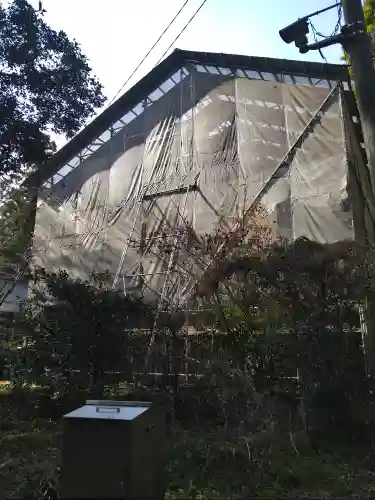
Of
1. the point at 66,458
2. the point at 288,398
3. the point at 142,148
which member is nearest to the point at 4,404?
the point at 288,398

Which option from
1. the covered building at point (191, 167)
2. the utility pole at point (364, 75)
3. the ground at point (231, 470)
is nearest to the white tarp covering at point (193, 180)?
the covered building at point (191, 167)

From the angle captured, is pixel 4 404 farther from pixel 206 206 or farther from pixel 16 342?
pixel 206 206

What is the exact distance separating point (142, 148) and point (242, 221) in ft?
20.3

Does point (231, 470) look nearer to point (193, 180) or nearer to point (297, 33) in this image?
point (297, 33)

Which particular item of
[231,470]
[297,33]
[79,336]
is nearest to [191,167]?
[297,33]

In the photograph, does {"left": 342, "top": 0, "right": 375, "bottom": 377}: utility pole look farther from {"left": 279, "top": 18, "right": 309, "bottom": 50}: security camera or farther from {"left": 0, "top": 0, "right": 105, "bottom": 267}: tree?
{"left": 0, "top": 0, "right": 105, "bottom": 267}: tree

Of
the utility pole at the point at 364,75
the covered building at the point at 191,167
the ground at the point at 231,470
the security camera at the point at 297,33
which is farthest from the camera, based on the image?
the covered building at the point at 191,167

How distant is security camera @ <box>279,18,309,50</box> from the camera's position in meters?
6.75

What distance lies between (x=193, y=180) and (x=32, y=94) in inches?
203

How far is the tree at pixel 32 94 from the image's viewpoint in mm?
12156

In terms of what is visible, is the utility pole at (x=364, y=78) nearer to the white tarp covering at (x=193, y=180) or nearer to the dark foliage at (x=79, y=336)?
the white tarp covering at (x=193, y=180)

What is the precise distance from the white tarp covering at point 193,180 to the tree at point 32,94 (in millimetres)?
1913

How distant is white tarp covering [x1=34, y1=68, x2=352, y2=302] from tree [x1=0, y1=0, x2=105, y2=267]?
1.91 meters

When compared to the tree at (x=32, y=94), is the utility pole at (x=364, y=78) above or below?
below
